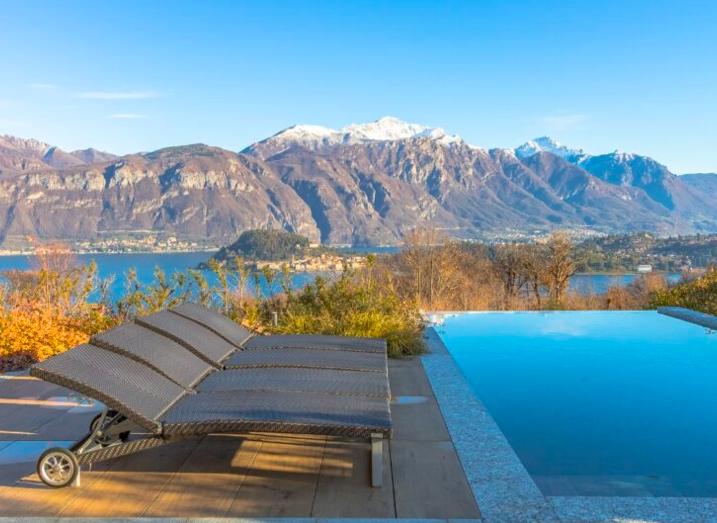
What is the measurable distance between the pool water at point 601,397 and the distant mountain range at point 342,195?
77.1 m

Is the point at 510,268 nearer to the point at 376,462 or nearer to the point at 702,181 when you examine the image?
the point at 376,462

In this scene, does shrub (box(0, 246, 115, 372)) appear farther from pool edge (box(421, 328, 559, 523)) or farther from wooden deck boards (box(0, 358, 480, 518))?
pool edge (box(421, 328, 559, 523))

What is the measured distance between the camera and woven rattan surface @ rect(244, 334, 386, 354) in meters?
4.20

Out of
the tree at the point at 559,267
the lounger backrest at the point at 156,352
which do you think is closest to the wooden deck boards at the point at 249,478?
the lounger backrest at the point at 156,352

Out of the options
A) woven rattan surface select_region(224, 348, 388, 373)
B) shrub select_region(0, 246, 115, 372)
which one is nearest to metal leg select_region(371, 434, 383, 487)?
woven rattan surface select_region(224, 348, 388, 373)

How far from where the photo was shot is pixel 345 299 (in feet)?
21.8

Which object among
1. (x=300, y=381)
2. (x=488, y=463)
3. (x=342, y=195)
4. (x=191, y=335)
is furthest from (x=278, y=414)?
(x=342, y=195)

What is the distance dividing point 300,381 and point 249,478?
65 centimetres

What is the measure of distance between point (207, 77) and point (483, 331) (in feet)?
82.2

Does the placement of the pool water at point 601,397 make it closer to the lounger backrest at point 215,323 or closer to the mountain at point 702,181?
the lounger backrest at point 215,323

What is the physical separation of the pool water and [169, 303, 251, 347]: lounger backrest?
6.49ft

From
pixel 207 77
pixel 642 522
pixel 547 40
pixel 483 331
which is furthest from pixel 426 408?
pixel 207 77

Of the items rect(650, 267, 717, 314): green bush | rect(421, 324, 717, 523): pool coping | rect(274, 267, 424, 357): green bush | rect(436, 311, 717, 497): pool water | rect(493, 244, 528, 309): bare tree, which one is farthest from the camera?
rect(493, 244, 528, 309): bare tree

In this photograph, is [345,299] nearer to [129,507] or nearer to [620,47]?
[129,507]
